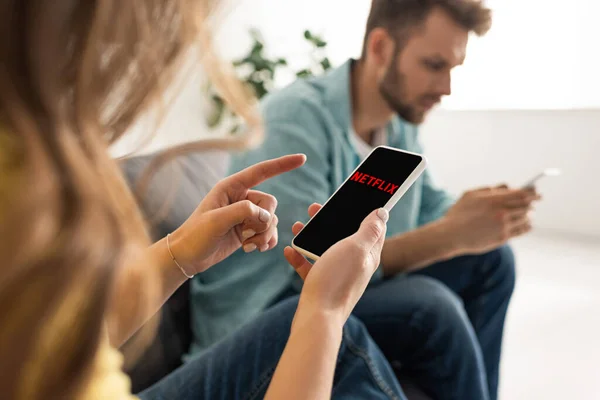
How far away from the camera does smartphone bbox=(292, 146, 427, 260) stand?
56cm

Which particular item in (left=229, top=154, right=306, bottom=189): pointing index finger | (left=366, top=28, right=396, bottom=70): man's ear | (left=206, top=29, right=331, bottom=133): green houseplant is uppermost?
(left=366, top=28, right=396, bottom=70): man's ear

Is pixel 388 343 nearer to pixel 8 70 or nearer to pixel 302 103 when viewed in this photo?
pixel 302 103

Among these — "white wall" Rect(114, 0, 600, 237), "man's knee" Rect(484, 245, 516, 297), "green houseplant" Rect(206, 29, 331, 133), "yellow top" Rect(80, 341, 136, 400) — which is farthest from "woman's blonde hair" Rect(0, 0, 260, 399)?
"green houseplant" Rect(206, 29, 331, 133)

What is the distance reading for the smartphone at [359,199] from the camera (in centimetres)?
56

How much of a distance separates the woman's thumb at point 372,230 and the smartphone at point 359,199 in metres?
0.06

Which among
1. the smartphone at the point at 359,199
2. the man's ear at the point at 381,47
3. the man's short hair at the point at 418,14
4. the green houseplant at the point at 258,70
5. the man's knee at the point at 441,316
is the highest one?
the man's short hair at the point at 418,14

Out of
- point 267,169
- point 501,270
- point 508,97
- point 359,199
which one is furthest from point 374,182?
point 508,97

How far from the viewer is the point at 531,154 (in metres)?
1.94

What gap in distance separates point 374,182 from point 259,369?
25 centimetres

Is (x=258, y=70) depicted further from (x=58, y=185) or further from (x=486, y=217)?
(x=58, y=185)

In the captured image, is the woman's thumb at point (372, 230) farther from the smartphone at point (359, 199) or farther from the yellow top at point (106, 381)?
the yellow top at point (106, 381)

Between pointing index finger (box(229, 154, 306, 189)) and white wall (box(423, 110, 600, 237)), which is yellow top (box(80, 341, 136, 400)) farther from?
white wall (box(423, 110, 600, 237))

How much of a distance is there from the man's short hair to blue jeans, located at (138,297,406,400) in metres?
0.62

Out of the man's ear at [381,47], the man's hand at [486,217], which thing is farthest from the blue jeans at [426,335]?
the man's ear at [381,47]
